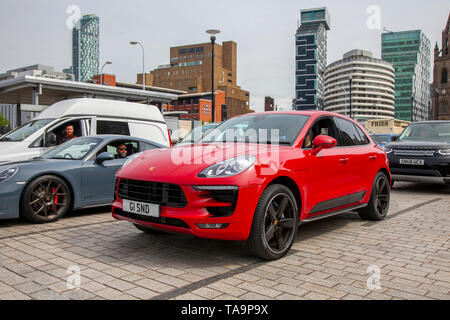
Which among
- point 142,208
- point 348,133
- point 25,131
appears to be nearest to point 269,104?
point 25,131

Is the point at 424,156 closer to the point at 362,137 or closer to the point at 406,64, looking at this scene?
the point at 362,137

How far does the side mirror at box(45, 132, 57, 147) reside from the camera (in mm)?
8102

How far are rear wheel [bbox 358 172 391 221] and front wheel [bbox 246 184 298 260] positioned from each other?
2.28 metres

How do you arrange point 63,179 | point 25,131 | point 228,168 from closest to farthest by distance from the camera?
point 228,168, point 63,179, point 25,131

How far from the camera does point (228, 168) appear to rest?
3.88 meters

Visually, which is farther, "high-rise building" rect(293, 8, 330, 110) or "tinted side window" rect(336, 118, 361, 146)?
"high-rise building" rect(293, 8, 330, 110)

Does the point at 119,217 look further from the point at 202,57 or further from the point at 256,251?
the point at 202,57

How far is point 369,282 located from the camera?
3510 millimetres

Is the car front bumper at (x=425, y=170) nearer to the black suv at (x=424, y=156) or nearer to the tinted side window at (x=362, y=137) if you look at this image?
the black suv at (x=424, y=156)

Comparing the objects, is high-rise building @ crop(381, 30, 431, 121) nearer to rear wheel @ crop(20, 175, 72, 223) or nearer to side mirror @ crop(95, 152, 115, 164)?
side mirror @ crop(95, 152, 115, 164)

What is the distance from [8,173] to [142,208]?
261 cm

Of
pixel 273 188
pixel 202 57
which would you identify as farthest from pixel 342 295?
pixel 202 57

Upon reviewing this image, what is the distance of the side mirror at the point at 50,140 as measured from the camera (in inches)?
319

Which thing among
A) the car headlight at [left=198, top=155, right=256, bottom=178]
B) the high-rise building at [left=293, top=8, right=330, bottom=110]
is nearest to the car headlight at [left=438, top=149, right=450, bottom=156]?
the car headlight at [left=198, top=155, right=256, bottom=178]
